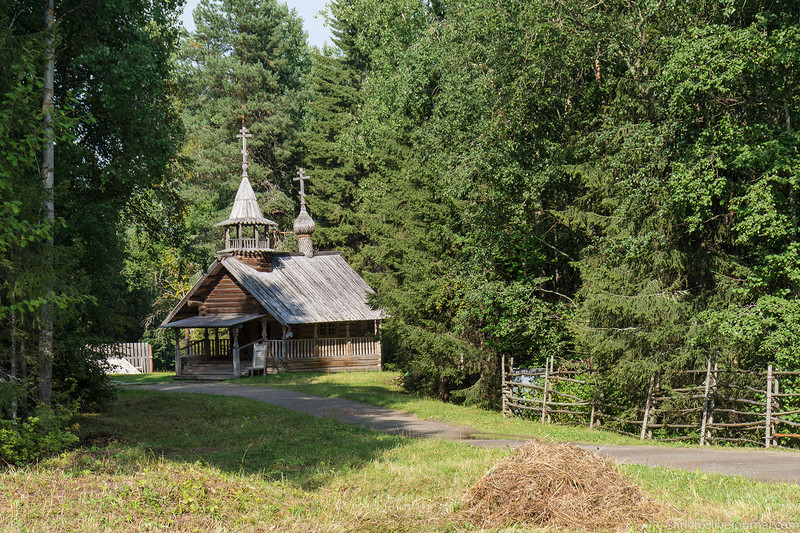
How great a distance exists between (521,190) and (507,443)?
8.67 metres

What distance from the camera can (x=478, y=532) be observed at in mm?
7832

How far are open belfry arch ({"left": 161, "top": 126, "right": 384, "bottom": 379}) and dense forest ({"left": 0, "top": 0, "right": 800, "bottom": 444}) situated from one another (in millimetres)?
8542

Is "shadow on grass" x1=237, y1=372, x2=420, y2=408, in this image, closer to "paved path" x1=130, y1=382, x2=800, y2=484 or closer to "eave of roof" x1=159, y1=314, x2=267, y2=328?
"paved path" x1=130, y1=382, x2=800, y2=484

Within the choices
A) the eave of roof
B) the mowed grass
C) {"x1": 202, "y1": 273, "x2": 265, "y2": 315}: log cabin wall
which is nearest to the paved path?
the mowed grass

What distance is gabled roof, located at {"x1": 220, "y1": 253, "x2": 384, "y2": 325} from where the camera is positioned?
106 feet

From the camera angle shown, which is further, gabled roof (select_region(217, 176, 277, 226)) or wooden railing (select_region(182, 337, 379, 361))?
gabled roof (select_region(217, 176, 277, 226))

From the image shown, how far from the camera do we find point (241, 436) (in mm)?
14430

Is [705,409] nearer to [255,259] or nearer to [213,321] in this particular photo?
[213,321]

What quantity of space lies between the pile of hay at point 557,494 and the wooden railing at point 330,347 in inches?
987

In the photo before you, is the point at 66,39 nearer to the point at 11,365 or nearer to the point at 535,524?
the point at 11,365

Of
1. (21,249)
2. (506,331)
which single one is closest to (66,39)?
(21,249)

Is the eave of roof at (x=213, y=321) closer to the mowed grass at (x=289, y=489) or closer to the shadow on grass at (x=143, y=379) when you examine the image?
the shadow on grass at (x=143, y=379)

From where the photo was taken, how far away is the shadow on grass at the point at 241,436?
1142 cm

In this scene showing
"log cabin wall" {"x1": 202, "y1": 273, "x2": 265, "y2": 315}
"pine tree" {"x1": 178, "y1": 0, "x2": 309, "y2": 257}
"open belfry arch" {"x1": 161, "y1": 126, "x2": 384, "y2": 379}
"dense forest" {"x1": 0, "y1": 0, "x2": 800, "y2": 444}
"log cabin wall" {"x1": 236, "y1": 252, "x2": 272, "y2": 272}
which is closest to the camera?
"dense forest" {"x1": 0, "y1": 0, "x2": 800, "y2": 444}
